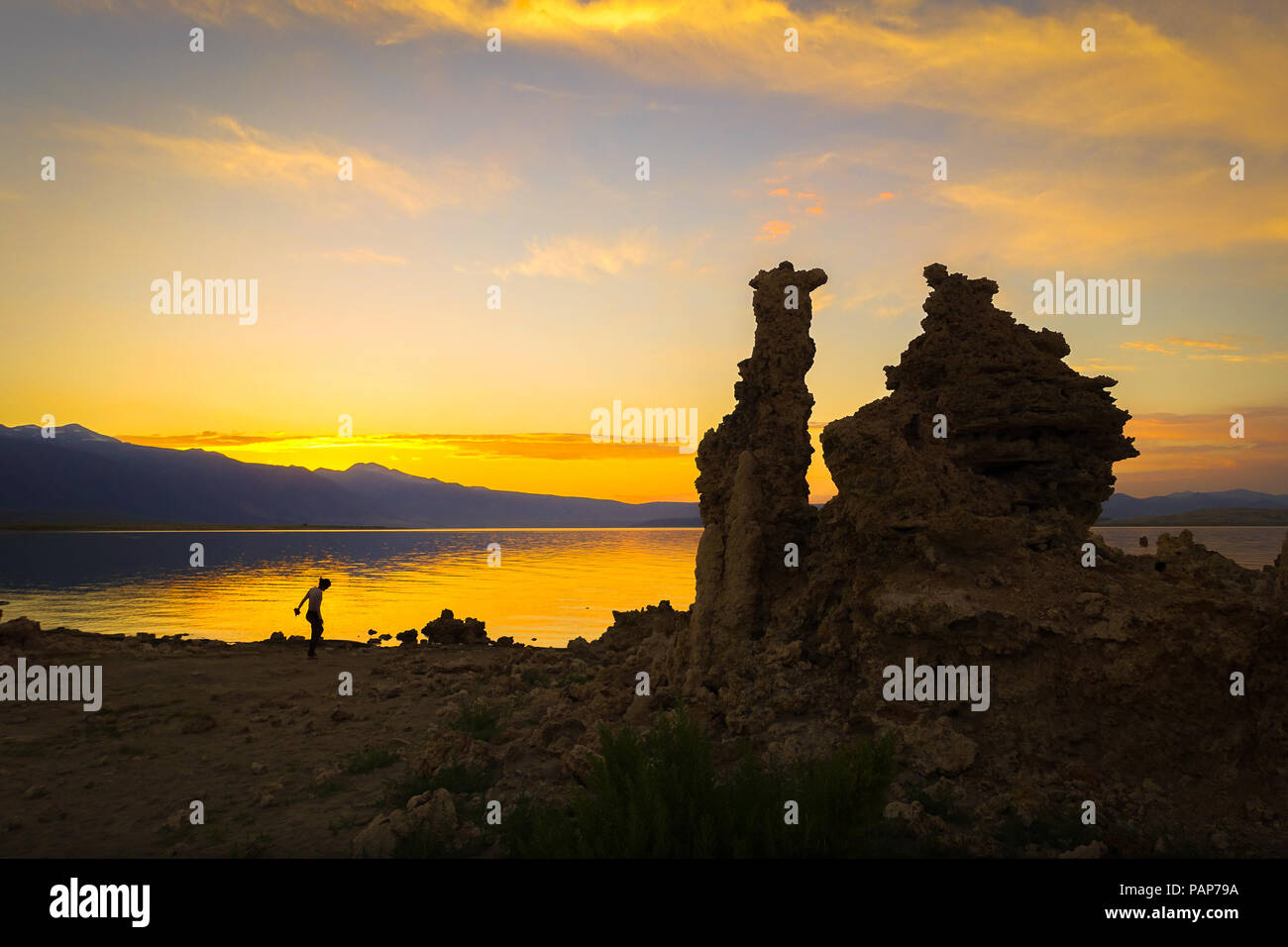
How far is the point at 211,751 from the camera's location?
11281mm

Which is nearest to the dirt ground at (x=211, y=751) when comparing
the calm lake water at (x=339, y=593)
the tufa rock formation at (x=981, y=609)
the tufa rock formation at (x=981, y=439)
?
the tufa rock formation at (x=981, y=609)

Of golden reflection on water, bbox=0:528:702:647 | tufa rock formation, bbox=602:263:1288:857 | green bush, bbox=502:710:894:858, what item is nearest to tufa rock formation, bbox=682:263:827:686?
tufa rock formation, bbox=602:263:1288:857

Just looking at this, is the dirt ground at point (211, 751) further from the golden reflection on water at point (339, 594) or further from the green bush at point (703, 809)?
the golden reflection on water at point (339, 594)

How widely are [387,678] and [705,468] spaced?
9.41m

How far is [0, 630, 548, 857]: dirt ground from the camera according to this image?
8.29m

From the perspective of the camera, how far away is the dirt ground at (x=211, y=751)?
8.29m

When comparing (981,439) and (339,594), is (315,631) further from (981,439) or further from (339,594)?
(339,594)

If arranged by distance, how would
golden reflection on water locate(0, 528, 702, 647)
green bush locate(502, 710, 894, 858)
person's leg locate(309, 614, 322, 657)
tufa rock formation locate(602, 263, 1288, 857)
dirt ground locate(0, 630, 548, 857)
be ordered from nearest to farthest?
green bush locate(502, 710, 894, 858), tufa rock formation locate(602, 263, 1288, 857), dirt ground locate(0, 630, 548, 857), person's leg locate(309, 614, 322, 657), golden reflection on water locate(0, 528, 702, 647)

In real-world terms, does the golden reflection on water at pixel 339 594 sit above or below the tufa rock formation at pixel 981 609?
below

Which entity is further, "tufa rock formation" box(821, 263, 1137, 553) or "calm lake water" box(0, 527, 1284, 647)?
"calm lake water" box(0, 527, 1284, 647)

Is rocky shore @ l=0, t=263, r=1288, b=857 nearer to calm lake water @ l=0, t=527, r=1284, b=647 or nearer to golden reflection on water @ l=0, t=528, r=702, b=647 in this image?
golden reflection on water @ l=0, t=528, r=702, b=647

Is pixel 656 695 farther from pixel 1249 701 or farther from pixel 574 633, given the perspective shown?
pixel 574 633

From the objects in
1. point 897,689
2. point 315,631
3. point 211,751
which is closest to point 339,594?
point 315,631
